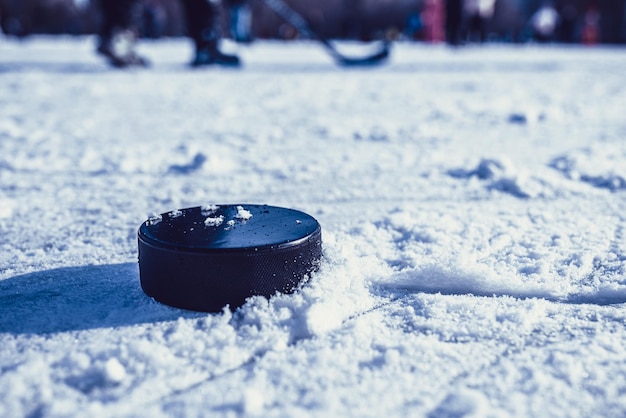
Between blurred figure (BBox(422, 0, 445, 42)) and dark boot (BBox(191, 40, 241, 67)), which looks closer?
dark boot (BBox(191, 40, 241, 67))

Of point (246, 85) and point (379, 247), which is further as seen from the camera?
point (246, 85)

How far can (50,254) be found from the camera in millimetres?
1595

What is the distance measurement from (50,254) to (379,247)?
852 millimetres

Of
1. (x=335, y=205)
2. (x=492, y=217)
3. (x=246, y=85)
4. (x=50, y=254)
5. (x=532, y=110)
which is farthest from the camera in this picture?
(x=246, y=85)

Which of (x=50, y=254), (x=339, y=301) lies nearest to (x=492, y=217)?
(x=339, y=301)

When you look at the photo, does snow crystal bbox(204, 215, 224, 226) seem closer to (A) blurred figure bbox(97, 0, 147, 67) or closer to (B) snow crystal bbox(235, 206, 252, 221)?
(B) snow crystal bbox(235, 206, 252, 221)

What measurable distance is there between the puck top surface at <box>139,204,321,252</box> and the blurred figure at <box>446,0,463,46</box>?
11.1 m

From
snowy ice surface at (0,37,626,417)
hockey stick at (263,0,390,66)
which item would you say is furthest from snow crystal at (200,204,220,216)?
hockey stick at (263,0,390,66)

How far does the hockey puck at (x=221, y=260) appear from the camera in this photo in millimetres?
1177

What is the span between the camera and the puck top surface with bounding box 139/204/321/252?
1.20m

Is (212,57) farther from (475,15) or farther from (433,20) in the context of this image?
(433,20)

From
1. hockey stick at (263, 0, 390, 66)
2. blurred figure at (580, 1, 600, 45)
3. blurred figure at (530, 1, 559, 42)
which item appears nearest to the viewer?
hockey stick at (263, 0, 390, 66)

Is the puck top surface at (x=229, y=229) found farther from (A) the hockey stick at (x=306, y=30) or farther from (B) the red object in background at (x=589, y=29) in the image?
(B) the red object in background at (x=589, y=29)

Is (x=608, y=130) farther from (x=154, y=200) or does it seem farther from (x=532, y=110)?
(x=154, y=200)
